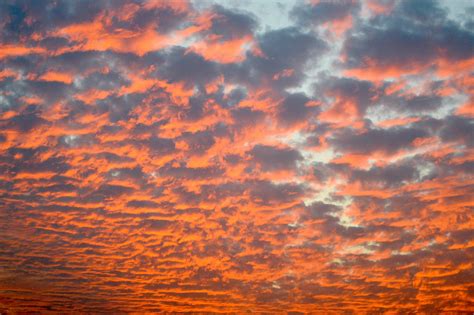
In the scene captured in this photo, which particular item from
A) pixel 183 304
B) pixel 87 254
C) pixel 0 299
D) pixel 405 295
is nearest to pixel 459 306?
pixel 405 295

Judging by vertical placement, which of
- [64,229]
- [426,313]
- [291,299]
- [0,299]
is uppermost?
[64,229]

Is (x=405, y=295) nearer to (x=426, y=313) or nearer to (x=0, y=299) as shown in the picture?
(x=426, y=313)

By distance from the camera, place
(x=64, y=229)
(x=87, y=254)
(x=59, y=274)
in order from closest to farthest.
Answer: (x=64, y=229) → (x=87, y=254) → (x=59, y=274)

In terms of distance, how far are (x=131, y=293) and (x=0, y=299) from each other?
10476 mm

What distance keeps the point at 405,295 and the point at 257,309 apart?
36.6 ft

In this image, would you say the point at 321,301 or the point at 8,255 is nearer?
the point at 8,255

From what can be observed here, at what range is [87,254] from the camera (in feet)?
78.8

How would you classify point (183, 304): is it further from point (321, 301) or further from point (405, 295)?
point (405, 295)

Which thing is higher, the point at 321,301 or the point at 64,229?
the point at 64,229

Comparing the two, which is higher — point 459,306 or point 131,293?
point 131,293

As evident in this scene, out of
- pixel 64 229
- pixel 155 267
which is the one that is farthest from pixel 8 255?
pixel 155 267

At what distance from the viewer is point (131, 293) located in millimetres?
29328

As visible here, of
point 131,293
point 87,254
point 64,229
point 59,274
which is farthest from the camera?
point 131,293

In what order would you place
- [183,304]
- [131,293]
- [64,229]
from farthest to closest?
[183,304]
[131,293]
[64,229]
